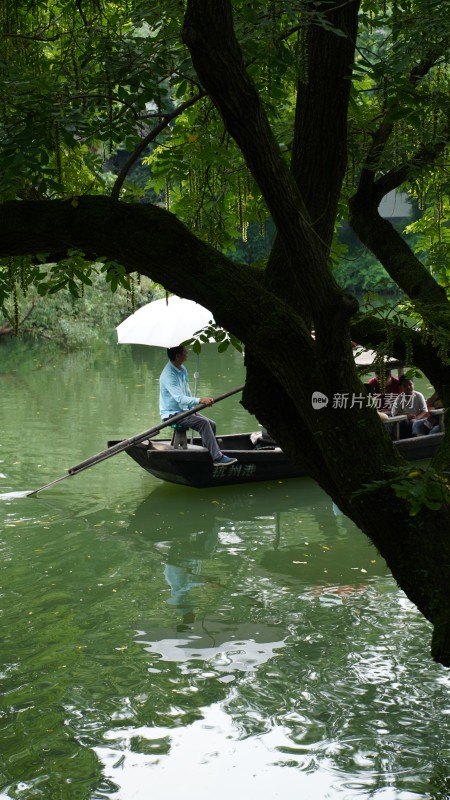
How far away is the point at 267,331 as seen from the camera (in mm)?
3891

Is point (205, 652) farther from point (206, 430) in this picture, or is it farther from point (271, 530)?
point (206, 430)

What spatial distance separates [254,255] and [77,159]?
35938 millimetres

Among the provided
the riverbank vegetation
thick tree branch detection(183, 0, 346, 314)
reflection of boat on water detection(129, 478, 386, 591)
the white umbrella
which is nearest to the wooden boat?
reflection of boat on water detection(129, 478, 386, 591)

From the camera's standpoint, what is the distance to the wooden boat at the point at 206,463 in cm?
1102

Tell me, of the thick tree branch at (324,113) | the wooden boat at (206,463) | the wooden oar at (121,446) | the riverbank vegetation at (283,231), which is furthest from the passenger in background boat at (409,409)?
the thick tree branch at (324,113)

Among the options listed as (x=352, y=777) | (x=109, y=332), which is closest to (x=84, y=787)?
(x=352, y=777)

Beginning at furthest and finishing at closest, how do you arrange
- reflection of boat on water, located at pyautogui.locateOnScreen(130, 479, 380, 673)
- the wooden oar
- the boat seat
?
1. the boat seat
2. the wooden oar
3. reflection of boat on water, located at pyautogui.locateOnScreen(130, 479, 380, 673)

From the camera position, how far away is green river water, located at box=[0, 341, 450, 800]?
4.97 metres

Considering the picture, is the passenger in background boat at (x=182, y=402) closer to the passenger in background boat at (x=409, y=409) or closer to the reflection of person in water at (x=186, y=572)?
the reflection of person in water at (x=186, y=572)

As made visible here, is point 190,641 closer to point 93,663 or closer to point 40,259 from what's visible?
point 93,663

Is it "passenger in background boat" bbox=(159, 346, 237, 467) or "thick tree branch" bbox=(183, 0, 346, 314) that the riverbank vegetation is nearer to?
"thick tree branch" bbox=(183, 0, 346, 314)

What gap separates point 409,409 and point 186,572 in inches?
196

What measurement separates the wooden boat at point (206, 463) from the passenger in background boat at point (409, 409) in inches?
15.9

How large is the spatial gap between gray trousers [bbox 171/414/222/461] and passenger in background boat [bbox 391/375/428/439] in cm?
255
